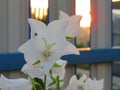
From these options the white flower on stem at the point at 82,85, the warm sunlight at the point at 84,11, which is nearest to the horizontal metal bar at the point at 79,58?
the warm sunlight at the point at 84,11

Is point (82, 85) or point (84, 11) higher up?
point (84, 11)

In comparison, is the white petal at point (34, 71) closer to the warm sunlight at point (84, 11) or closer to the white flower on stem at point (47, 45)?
the white flower on stem at point (47, 45)

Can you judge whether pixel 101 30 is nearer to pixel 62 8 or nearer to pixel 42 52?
pixel 62 8

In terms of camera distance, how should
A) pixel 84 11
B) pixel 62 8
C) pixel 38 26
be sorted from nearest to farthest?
pixel 38 26, pixel 62 8, pixel 84 11

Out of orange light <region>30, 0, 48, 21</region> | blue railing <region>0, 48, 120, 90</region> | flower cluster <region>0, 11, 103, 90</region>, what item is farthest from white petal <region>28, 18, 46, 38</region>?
orange light <region>30, 0, 48, 21</region>

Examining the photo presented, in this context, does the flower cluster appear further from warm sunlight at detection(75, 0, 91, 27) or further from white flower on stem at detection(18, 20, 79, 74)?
warm sunlight at detection(75, 0, 91, 27)

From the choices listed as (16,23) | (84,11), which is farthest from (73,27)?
(84,11)

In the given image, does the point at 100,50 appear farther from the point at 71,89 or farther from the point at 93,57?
the point at 71,89
